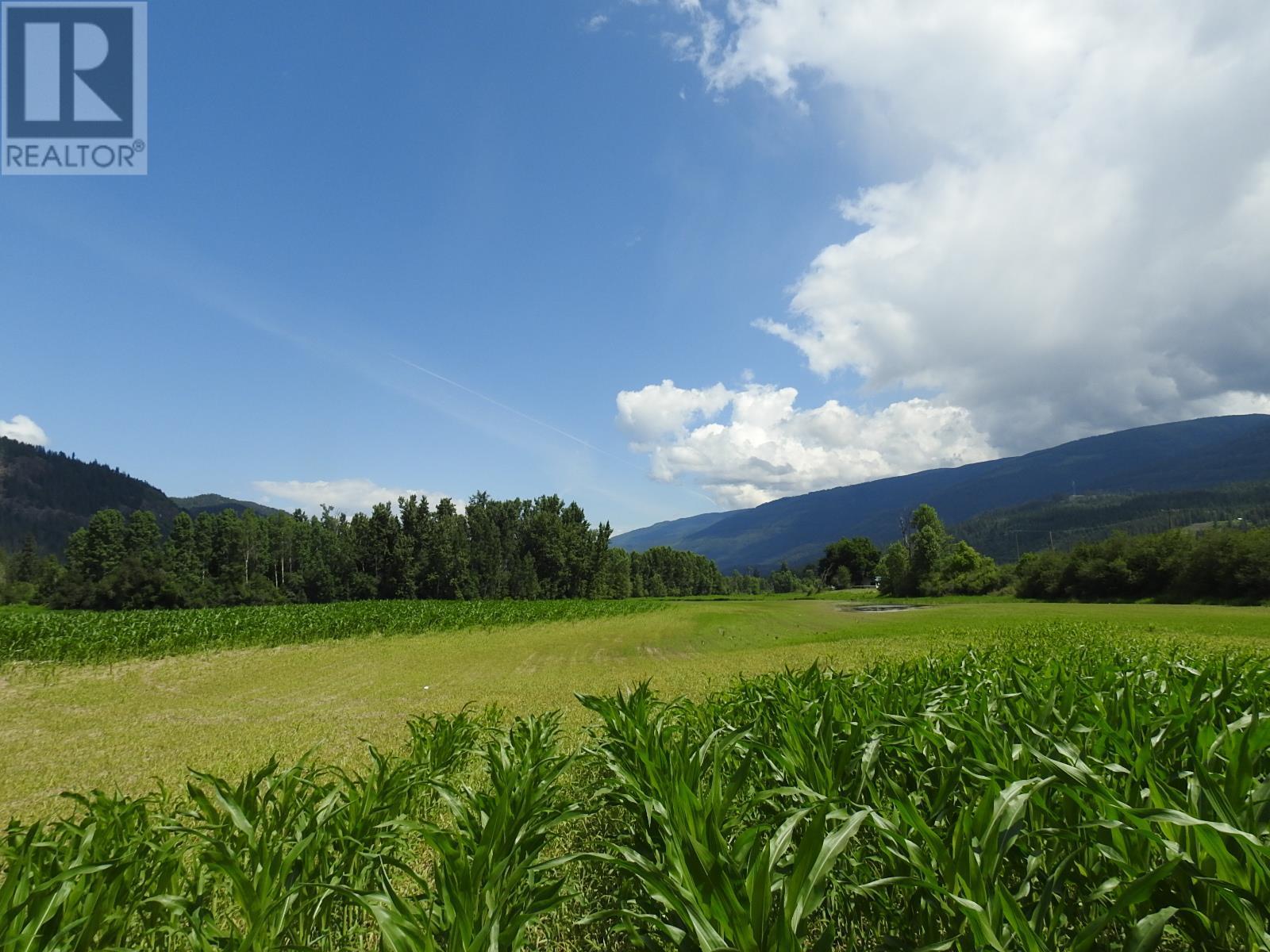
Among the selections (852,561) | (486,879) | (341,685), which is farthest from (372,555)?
(852,561)

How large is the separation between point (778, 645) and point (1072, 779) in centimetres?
2201

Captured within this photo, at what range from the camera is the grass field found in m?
9.00

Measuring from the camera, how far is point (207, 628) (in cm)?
2723

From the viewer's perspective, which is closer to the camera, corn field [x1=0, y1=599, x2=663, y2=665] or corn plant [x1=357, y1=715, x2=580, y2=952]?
corn plant [x1=357, y1=715, x2=580, y2=952]

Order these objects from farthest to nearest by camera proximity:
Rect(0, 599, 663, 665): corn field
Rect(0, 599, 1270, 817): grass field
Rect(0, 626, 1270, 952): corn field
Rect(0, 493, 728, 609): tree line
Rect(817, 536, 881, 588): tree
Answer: Rect(817, 536, 881, 588): tree, Rect(0, 493, 728, 609): tree line, Rect(0, 599, 663, 665): corn field, Rect(0, 599, 1270, 817): grass field, Rect(0, 626, 1270, 952): corn field

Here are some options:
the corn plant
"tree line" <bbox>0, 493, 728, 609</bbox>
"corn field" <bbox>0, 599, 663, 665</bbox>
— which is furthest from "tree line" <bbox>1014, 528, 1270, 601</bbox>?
the corn plant

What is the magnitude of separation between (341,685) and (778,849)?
17085 millimetres

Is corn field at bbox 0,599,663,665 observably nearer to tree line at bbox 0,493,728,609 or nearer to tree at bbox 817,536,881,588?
tree line at bbox 0,493,728,609

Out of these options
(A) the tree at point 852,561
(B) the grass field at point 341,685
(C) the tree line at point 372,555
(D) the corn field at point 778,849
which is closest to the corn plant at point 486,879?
(D) the corn field at point 778,849

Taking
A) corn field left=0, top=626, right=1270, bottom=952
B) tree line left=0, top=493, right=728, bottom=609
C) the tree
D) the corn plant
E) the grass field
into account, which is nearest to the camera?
corn field left=0, top=626, right=1270, bottom=952

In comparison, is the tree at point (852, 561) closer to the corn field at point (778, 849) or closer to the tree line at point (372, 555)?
the tree line at point (372, 555)

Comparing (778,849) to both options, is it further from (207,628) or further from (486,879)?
(207,628)

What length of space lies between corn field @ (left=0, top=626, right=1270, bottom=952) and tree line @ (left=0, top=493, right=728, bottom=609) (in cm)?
8040

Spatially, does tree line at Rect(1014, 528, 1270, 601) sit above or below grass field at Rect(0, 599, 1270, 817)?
below
